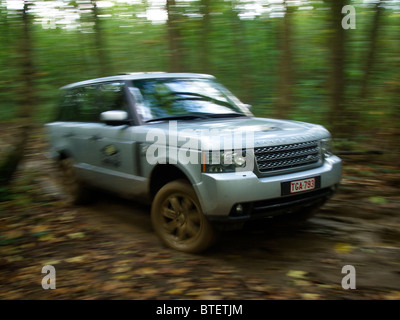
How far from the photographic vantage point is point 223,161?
339cm

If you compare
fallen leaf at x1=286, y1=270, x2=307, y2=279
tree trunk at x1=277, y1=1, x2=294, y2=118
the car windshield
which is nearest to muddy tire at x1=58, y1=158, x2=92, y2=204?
the car windshield

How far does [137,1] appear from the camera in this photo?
1342 centimetres

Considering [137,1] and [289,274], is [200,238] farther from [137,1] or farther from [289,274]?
[137,1]

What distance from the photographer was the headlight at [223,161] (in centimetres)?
338

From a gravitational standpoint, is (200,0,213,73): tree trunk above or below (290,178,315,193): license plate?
above

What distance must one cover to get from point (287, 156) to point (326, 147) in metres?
0.74

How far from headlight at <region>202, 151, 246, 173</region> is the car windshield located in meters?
1.12

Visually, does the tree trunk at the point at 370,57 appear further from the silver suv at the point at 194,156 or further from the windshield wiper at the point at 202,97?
the windshield wiper at the point at 202,97

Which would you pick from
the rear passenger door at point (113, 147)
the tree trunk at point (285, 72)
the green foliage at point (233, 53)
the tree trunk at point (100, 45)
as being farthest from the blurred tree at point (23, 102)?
the tree trunk at point (100, 45)

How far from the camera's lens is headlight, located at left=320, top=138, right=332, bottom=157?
4.08 metres

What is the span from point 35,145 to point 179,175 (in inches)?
351

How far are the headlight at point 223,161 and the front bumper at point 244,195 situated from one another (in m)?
0.06

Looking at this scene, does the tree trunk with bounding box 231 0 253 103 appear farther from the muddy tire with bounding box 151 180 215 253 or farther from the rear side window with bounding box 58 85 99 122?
the muddy tire with bounding box 151 180 215 253

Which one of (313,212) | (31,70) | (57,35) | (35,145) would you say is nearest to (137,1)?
(57,35)
